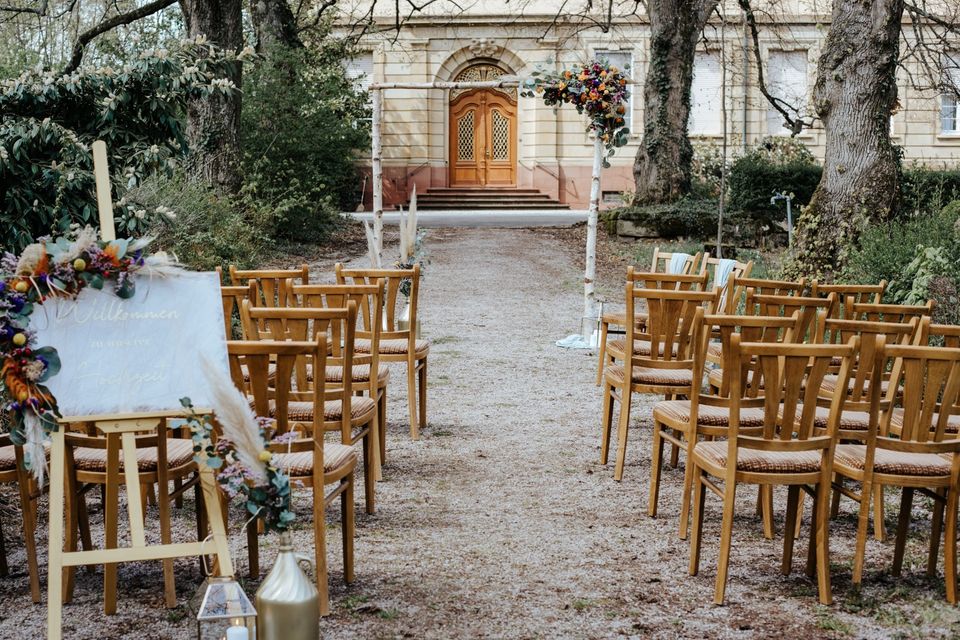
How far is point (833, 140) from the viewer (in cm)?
1155

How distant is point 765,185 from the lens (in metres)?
20.8

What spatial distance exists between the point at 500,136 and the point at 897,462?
1015 inches

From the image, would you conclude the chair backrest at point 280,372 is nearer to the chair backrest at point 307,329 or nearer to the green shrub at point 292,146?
the chair backrest at point 307,329

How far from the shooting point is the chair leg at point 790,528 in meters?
4.48

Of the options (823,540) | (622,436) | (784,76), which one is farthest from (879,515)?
(784,76)

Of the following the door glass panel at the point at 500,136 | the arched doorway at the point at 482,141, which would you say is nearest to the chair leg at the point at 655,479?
the arched doorway at the point at 482,141

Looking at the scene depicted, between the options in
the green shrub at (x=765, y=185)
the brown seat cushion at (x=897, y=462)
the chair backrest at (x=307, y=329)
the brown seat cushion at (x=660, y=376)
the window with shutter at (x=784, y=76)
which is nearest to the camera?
the brown seat cushion at (x=897, y=462)

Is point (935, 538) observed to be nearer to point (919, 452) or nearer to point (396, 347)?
point (919, 452)

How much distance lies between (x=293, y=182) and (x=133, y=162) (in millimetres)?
12801

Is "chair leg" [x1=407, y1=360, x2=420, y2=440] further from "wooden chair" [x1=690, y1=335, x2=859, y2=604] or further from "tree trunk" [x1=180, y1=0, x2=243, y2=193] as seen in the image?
"tree trunk" [x1=180, y1=0, x2=243, y2=193]

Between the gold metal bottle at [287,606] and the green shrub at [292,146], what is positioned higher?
the green shrub at [292,146]

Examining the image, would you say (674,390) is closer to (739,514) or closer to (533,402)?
(739,514)

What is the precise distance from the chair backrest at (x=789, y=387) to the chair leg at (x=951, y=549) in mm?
563

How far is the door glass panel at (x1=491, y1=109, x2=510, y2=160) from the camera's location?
29594mm
